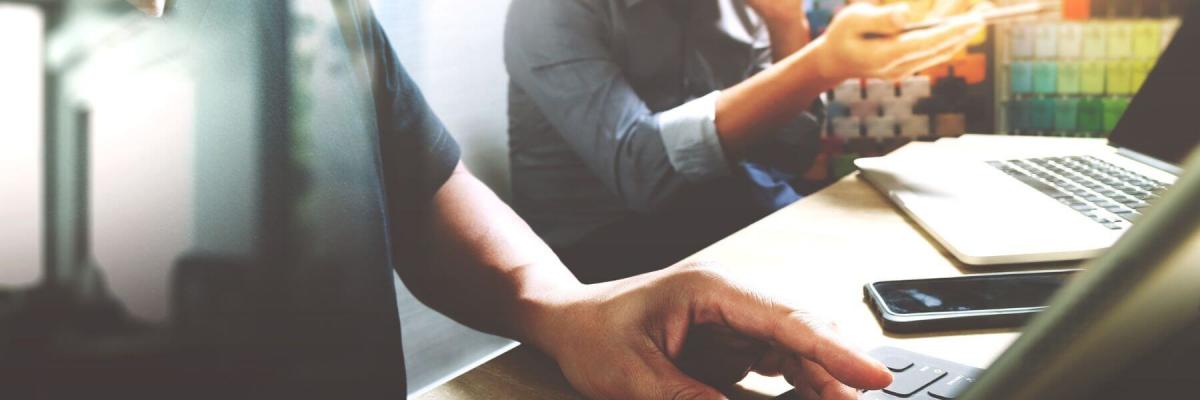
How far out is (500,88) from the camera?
149 centimetres

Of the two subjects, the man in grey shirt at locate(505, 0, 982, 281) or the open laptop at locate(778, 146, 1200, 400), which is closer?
the open laptop at locate(778, 146, 1200, 400)

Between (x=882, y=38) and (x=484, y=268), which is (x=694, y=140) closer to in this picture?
(x=882, y=38)

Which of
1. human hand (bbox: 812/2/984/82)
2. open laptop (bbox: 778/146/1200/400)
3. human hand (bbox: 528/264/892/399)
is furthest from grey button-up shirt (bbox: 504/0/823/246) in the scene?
open laptop (bbox: 778/146/1200/400)

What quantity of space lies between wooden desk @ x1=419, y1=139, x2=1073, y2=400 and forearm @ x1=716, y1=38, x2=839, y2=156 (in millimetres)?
256

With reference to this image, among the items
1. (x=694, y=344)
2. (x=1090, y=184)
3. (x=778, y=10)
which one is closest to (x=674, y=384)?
(x=694, y=344)

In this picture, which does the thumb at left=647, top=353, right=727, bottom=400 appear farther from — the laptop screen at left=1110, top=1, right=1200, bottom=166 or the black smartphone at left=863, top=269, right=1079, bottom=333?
the laptop screen at left=1110, top=1, right=1200, bottom=166

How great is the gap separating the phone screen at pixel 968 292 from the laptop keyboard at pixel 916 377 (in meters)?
0.07

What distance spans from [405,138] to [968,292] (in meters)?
0.42

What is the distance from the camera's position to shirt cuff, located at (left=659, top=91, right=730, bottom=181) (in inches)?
44.1

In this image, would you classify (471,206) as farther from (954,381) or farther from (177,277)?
(954,381)

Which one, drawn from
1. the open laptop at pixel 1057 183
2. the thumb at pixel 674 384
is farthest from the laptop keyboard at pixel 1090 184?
the thumb at pixel 674 384

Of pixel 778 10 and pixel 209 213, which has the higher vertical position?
pixel 778 10

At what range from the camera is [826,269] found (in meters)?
0.60

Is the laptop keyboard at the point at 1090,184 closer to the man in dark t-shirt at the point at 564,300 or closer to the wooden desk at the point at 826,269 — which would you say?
the wooden desk at the point at 826,269
